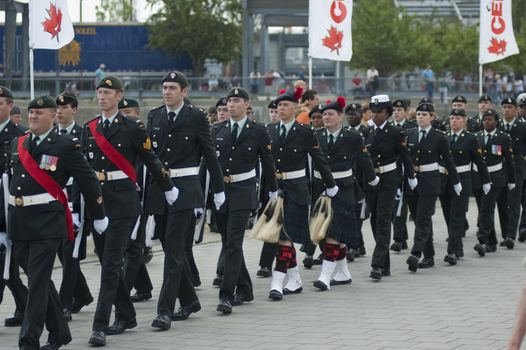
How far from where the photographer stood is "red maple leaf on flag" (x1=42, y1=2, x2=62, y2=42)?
A: 17.4m

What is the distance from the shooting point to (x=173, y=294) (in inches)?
436

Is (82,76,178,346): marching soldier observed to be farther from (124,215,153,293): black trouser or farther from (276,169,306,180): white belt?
(276,169,306,180): white belt

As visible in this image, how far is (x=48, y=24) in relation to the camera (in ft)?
57.2

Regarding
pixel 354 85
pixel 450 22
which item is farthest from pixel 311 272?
pixel 450 22

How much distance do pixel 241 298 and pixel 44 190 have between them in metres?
3.16

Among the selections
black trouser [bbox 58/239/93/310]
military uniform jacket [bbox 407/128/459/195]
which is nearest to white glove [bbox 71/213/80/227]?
black trouser [bbox 58/239/93/310]

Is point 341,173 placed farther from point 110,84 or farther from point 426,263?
point 110,84

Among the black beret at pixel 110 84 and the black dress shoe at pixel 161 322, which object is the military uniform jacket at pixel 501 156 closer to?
the black dress shoe at pixel 161 322

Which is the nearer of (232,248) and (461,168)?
(232,248)

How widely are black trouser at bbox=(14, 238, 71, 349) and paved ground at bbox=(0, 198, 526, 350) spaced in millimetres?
387

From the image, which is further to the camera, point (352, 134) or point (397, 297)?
point (352, 134)

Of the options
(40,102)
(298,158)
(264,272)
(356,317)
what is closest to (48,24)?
(264,272)

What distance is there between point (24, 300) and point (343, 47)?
37.4 feet

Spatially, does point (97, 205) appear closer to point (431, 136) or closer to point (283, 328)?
point (283, 328)
